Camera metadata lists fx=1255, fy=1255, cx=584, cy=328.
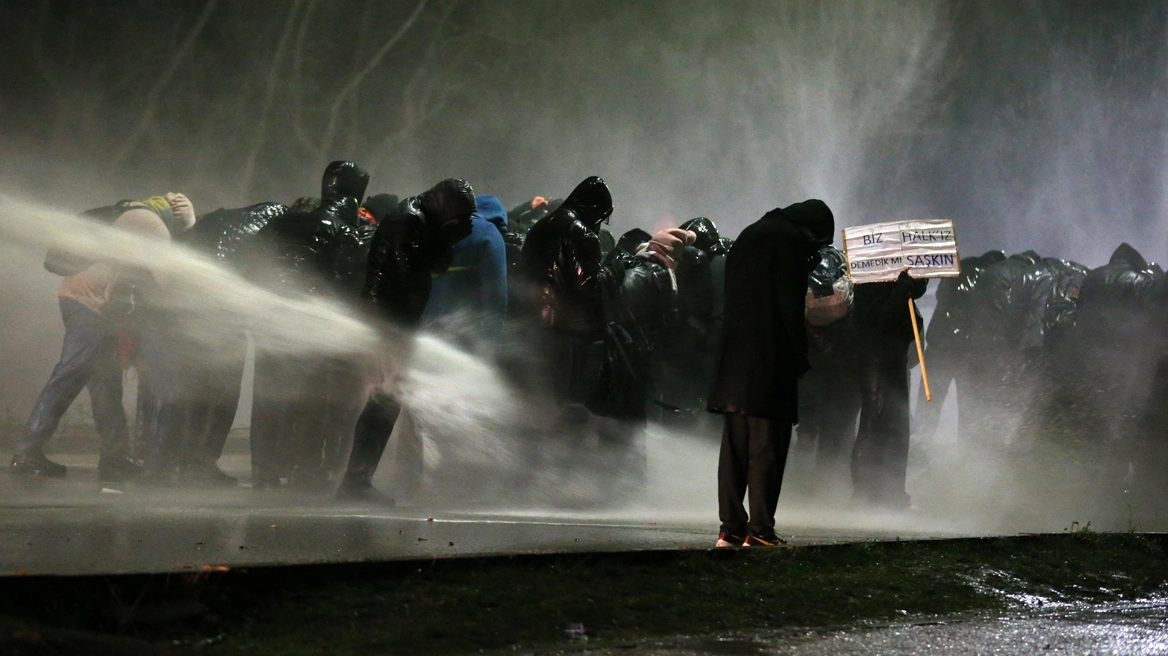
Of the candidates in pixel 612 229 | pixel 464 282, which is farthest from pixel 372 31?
pixel 464 282

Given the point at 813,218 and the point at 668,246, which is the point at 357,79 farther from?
the point at 813,218

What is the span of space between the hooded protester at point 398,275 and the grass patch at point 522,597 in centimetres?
278

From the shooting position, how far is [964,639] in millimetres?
4113

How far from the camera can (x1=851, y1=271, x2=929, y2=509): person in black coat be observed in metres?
9.15

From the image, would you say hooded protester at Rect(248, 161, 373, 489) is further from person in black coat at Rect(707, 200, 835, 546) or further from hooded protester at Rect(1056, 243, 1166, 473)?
hooded protester at Rect(1056, 243, 1166, 473)

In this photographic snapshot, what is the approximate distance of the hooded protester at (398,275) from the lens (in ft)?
23.1

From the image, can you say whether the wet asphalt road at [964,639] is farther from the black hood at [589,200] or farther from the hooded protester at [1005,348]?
the hooded protester at [1005,348]

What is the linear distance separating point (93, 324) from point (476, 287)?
246 centimetres

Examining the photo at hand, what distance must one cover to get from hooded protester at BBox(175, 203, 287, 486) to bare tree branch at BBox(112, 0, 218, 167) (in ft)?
11.9

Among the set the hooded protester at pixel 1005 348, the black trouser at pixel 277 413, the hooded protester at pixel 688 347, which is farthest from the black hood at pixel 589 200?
the hooded protester at pixel 1005 348

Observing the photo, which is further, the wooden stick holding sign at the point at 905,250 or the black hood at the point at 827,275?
the black hood at the point at 827,275

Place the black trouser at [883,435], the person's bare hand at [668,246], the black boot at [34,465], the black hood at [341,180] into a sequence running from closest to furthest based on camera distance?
the black boot at [34,465]
the black hood at [341,180]
the person's bare hand at [668,246]
the black trouser at [883,435]

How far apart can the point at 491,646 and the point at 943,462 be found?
903 centimetres

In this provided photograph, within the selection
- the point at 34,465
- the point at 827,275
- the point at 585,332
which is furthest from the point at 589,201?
the point at 34,465
